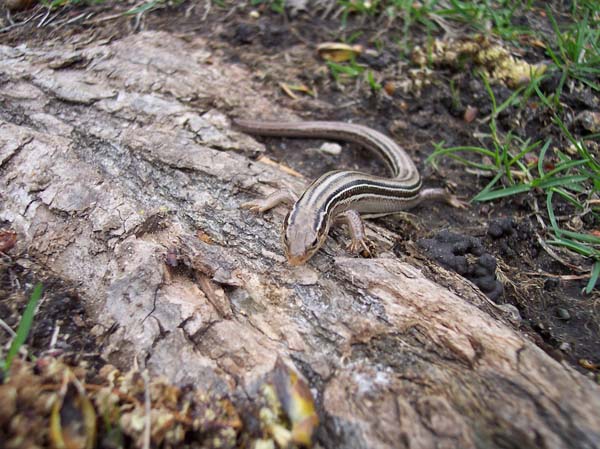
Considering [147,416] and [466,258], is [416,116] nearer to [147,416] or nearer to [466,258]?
[466,258]

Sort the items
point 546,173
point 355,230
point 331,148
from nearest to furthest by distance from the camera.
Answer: point 355,230 < point 546,173 < point 331,148

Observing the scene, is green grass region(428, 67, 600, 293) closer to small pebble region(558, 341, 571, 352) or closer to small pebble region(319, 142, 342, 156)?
small pebble region(558, 341, 571, 352)

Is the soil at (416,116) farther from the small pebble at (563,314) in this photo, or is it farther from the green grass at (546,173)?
the green grass at (546,173)

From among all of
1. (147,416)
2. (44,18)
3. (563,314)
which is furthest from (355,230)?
(44,18)

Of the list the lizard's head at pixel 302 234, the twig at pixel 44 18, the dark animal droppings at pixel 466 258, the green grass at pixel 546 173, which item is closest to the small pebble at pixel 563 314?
Result: the green grass at pixel 546 173

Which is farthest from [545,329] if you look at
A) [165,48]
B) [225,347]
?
[165,48]

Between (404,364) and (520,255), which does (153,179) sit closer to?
(404,364)
